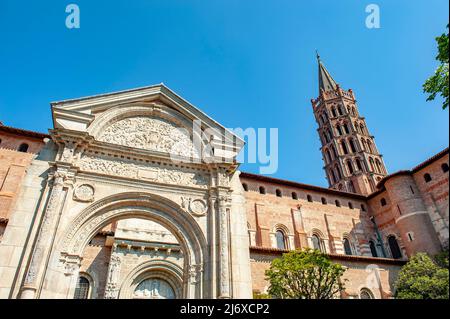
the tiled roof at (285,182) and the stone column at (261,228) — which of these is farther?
the tiled roof at (285,182)

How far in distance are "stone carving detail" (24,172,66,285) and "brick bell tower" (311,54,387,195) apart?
43.5 metres

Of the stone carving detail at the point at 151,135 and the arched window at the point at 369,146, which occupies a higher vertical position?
the arched window at the point at 369,146

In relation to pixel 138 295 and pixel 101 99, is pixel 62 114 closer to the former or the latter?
pixel 101 99

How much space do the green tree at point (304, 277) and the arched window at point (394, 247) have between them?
57.2 ft

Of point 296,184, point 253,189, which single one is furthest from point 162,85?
point 296,184

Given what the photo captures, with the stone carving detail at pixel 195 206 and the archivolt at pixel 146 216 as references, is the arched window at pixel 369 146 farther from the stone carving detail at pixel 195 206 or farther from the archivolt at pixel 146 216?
the archivolt at pixel 146 216

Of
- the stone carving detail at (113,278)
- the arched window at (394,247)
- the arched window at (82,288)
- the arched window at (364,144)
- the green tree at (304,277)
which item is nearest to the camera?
the green tree at (304,277)

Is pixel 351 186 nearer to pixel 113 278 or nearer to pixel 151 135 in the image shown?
pixel 113 278

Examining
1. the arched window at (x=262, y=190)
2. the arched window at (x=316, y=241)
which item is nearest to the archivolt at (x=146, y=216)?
the arched window at (x=262, y=190)

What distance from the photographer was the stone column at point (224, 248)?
36.6ft

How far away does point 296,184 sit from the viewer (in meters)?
32.1

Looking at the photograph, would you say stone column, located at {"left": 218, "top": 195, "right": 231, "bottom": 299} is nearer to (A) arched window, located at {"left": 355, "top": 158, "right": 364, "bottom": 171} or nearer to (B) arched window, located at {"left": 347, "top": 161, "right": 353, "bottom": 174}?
(B) arched window, located at {"left": 347, "top": 161, "right": 353, "bottom": 174}

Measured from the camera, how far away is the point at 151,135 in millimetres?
13953
